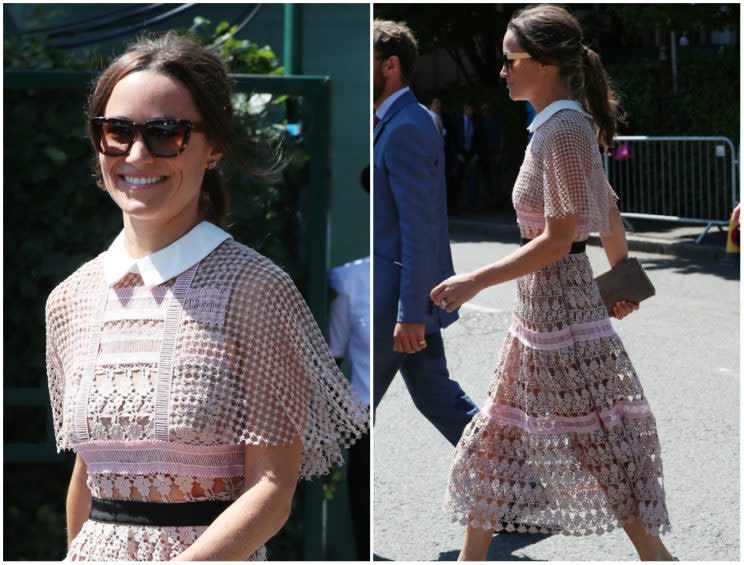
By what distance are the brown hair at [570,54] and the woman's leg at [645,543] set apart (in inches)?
50.1

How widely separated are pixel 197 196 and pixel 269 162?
7.44ft

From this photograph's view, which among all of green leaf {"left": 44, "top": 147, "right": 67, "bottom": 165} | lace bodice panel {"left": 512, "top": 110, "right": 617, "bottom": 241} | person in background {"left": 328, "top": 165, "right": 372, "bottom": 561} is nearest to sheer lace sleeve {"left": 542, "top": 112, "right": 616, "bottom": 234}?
lace bodice panel {"left": 512, "top": 110, "right": 617, "bottom": 241}

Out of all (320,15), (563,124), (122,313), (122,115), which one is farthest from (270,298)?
(320,15)

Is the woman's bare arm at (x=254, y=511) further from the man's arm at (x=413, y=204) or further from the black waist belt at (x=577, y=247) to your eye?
the man's arm at (x=413, y=204)

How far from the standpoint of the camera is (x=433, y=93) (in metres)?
22.6

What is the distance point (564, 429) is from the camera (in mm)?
3896

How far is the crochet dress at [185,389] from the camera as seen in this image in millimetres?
2186

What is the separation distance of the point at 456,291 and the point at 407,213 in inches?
26.3

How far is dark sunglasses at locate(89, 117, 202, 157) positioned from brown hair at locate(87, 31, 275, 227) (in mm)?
56

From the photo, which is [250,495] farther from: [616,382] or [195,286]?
[616,382]

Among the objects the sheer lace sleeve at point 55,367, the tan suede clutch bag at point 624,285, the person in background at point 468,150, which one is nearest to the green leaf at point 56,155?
the tan suede clutch bag at point 624,285

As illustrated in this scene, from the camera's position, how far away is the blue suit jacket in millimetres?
4281

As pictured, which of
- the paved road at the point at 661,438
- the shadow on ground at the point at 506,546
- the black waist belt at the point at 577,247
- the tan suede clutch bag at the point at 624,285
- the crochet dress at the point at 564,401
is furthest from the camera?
the paved road at the point at 661,438

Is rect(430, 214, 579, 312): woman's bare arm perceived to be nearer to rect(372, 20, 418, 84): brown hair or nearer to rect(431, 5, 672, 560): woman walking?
rect(431, 5, 672, 560): woman walking
